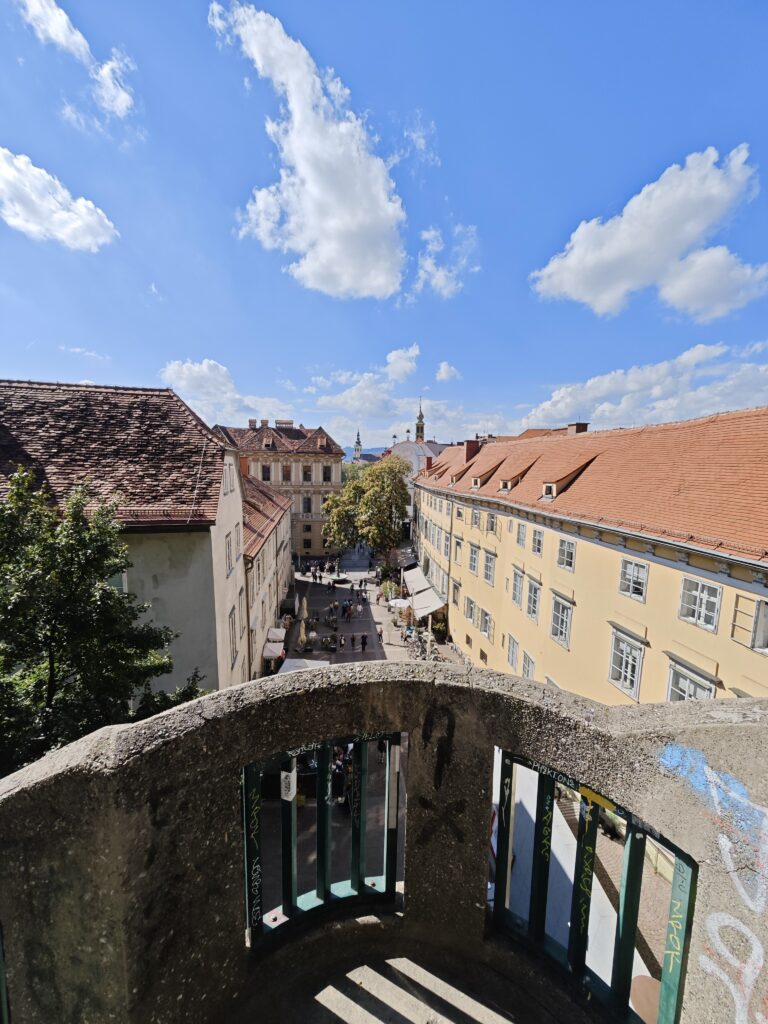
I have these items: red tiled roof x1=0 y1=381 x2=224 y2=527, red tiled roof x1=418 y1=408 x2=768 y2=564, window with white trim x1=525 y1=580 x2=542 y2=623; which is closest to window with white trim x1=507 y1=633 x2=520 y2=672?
window with white trim x1=525 y1=580 x2=542 y2=623

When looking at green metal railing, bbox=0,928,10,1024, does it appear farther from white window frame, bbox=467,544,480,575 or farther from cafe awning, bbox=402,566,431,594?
cafe awning, bbox=402,566,431,594

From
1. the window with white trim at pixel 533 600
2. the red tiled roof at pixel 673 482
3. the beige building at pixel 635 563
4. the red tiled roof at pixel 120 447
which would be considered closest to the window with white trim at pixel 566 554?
the beige building at pixel 635 563

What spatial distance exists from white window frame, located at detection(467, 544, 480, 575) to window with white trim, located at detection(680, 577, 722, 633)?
14.2 meters

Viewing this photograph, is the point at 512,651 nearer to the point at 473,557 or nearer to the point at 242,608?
the point at 473,557

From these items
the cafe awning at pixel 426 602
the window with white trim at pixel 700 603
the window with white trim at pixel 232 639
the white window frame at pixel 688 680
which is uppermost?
the window with white trim at pixel 700 603

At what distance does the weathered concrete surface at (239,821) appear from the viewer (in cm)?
234

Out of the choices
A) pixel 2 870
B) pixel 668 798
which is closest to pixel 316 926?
pixel 2 870

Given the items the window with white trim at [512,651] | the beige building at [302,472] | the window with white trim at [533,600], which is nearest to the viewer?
the window with white trim at [533,600]

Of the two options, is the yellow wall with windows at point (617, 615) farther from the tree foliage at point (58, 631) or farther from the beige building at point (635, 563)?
the tree foliage at point (58, 631)

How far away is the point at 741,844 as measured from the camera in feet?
7.60

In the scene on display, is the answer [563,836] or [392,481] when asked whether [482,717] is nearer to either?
[563,836]

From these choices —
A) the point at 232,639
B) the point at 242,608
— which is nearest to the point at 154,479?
the point at 232,639

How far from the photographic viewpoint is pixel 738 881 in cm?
232

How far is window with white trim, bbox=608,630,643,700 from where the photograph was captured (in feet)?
42.0
